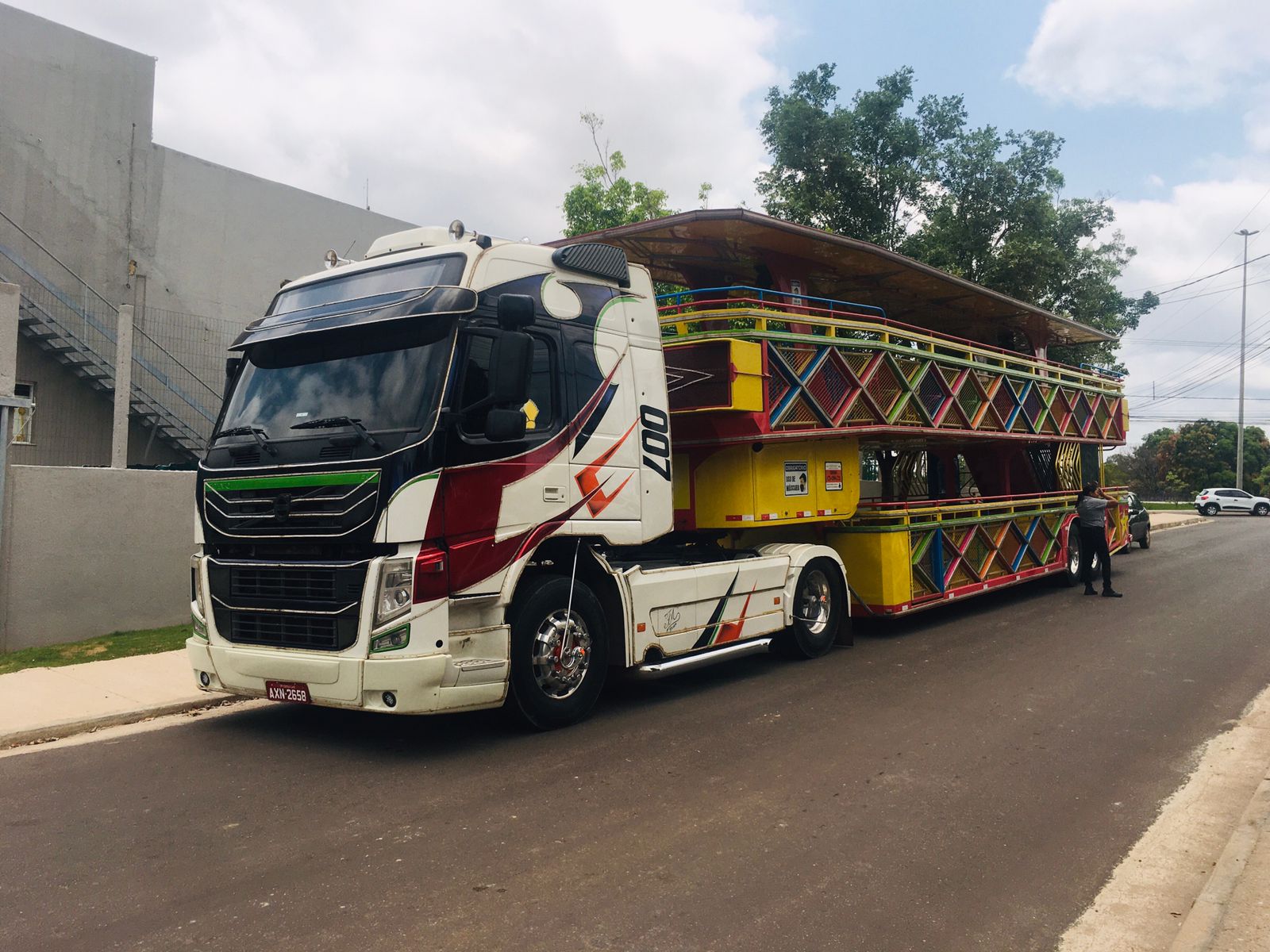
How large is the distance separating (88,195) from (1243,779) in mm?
19471

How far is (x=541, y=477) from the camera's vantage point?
648 cm

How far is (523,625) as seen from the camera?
6.29 m

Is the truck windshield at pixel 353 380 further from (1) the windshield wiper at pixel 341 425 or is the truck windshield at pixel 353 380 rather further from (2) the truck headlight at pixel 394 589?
(2) the truck headlight at pixel 394 589

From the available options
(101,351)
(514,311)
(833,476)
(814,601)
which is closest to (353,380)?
(514,311)

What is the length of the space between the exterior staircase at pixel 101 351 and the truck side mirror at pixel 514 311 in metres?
11.7

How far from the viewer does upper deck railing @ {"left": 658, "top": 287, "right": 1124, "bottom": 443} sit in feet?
29.2

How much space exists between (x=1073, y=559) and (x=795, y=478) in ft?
27.3

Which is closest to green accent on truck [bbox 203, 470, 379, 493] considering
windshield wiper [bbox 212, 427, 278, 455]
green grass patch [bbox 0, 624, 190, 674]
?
windshield wiper [bbox 212, 427, 278, 455]

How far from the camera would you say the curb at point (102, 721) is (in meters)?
6.57

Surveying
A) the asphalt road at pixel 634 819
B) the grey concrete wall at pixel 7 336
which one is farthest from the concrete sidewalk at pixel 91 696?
the grey concrete wall at pixel 7 336

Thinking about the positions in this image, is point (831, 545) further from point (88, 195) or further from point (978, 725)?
point (88, 195)

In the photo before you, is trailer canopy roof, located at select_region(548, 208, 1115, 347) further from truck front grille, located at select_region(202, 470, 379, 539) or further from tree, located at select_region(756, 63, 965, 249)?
tree, located at select_region(756, 63, 965, 249)

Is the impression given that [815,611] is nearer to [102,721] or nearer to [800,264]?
[800,264]

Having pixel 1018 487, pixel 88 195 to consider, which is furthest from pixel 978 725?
→ pixel 88 195
